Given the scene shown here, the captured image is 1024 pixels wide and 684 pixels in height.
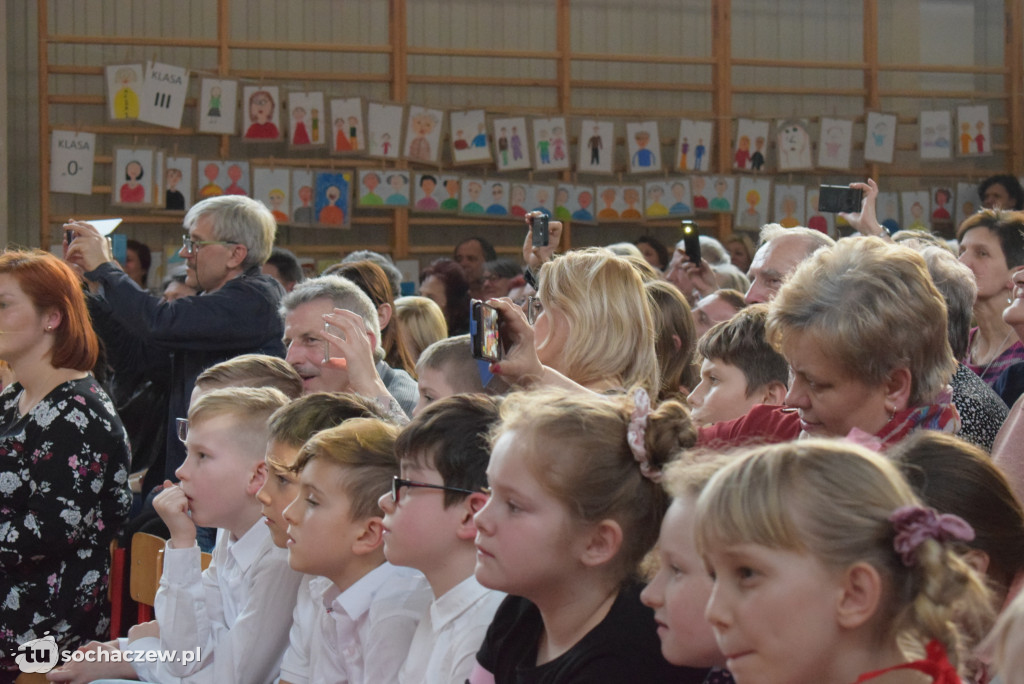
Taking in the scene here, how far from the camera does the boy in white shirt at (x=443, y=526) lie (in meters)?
1.73

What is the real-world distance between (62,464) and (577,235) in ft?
Result: 17.8

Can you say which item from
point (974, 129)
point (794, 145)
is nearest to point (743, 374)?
point (794, 145)

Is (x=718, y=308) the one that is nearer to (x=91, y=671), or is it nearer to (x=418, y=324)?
(x=418, y=324)

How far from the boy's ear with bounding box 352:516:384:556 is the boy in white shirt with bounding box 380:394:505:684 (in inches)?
8.1

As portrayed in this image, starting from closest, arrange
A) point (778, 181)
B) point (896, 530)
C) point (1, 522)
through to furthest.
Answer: point (896, 530) < point (1, 522) < point (778, 181)

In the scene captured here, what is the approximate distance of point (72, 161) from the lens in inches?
276

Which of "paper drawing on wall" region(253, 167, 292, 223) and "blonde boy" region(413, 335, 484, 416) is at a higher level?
"paper drawing on wall" region(253, 167, 292, 223)

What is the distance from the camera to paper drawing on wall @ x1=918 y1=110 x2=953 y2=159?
8039mm

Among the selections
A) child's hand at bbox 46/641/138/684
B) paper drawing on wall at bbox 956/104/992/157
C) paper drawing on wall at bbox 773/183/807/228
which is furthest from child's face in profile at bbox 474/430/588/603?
paper drawing on wall at bbox 956/104/992/157

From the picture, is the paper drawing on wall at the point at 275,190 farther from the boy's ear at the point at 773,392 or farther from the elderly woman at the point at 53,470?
the boy's ear at the point at 773,392

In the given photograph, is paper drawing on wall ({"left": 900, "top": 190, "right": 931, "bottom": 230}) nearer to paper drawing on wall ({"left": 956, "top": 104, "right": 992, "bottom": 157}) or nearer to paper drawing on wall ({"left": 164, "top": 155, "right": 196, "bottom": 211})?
paper drawing on wall ({"left": 956, "top": 104, "right": 992, "bottom": 157})

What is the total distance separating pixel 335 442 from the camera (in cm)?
199

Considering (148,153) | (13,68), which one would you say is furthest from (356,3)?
(13,68)

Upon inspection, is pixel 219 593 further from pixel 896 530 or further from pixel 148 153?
pixel 148 153
